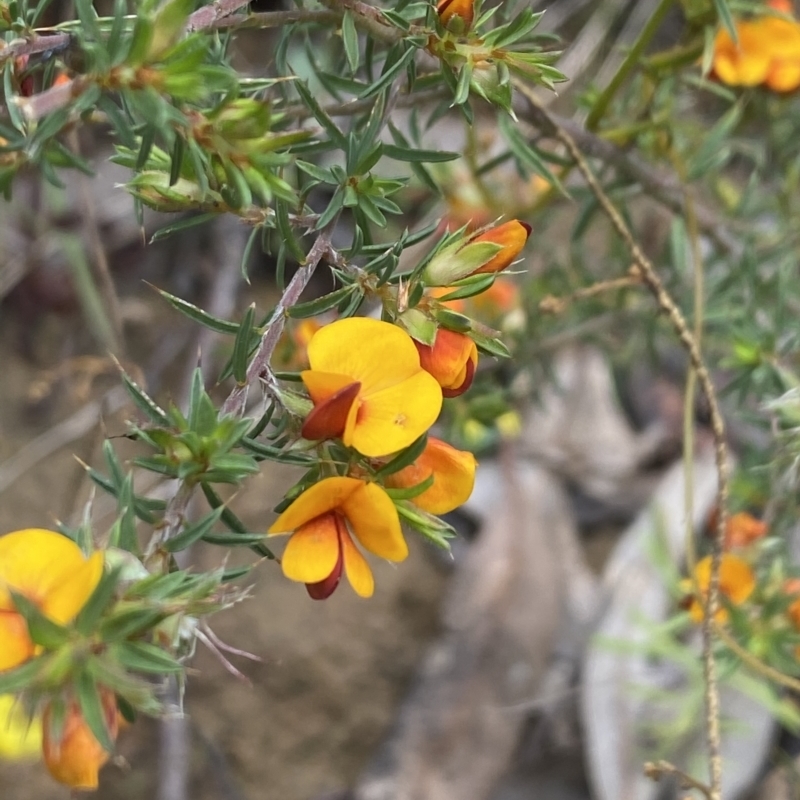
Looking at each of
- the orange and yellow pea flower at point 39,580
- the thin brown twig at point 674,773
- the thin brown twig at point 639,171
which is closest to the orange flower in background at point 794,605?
the thin brown twig at point 674,773

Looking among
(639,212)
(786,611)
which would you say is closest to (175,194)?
(786,611)

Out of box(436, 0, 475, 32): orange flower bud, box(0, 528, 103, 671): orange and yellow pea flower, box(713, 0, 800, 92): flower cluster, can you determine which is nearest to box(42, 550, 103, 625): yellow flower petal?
box(0, 528, 103, 671): orange and yellow pea flower

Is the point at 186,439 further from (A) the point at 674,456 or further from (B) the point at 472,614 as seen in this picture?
(A) the point at 674,456

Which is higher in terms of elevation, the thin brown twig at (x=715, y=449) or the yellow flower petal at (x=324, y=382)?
the yellow flower petal at (x=324, y=382)

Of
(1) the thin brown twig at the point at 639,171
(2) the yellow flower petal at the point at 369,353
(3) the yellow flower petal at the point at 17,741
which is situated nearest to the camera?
(2) the yellow flower petal at the point at 369,353

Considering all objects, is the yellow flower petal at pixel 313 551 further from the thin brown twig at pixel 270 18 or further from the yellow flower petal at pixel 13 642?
the thin brown twig at pixel 270 18
